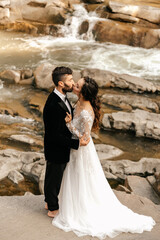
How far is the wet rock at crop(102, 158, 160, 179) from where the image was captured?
552cm

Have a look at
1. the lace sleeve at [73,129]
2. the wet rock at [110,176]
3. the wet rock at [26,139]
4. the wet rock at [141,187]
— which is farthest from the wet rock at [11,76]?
the lace sleeve at [73,129]

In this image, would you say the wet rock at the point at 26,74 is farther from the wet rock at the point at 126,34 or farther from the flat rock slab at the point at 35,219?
the flat rock slab at the point at 35,219

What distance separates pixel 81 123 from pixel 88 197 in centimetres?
81

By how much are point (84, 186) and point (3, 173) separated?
7.84 feet

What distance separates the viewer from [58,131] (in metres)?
3.16

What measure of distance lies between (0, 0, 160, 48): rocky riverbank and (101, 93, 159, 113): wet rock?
18.8 ft

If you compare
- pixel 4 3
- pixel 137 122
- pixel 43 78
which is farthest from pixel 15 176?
pixel 4 3

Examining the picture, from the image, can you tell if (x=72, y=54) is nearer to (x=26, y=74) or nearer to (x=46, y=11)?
(x=26, y=74)

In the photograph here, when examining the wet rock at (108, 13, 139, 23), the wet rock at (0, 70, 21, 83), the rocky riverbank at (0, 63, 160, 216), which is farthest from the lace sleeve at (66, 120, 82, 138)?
the wet rock at (108, 13, 139, 23)

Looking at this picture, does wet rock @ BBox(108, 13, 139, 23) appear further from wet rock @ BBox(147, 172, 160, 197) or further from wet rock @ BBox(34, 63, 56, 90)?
wet rock @ BBox(147, 172, 160, 197)

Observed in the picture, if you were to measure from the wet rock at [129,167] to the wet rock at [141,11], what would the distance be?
33.1 feet

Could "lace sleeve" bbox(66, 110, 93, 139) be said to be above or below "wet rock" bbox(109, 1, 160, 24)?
below

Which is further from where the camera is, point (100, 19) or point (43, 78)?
point (100, 19)

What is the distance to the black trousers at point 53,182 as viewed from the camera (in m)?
3.32
